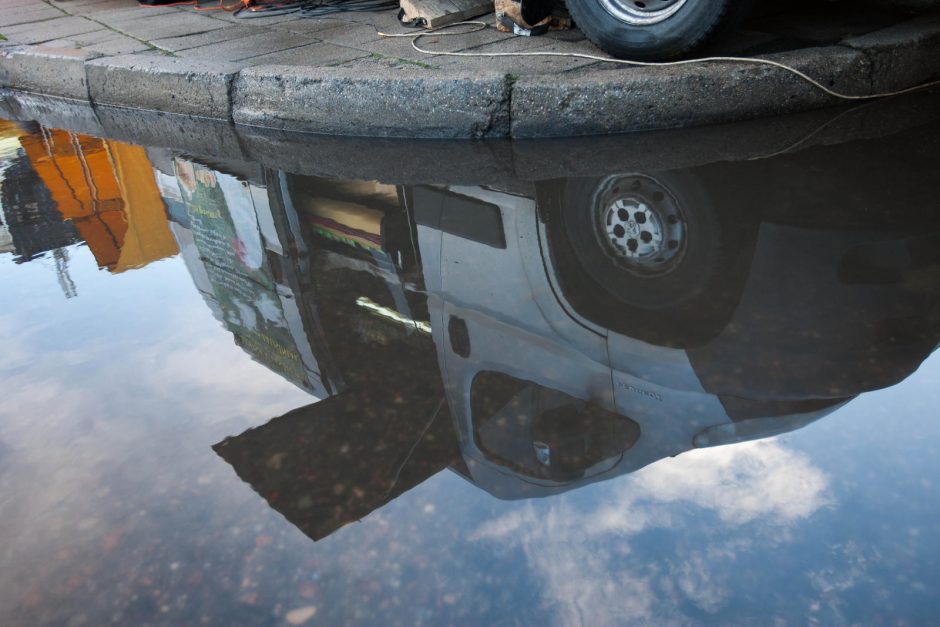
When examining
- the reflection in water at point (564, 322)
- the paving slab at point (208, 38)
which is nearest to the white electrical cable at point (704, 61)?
the reflection in water at point (564, 322)

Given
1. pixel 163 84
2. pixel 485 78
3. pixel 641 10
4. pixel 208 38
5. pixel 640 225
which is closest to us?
pixel 640 225

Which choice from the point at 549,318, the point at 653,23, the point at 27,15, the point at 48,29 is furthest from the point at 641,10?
the point at 27,15

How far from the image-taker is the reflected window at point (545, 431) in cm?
172

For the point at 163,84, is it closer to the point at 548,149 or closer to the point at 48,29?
the point at 548,149

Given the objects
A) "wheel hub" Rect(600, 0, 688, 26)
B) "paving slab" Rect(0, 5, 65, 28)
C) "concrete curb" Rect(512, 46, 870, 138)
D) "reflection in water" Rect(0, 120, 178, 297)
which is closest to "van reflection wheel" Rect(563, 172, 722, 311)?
"concrete curb" Rect(512, 46, 870, 138)

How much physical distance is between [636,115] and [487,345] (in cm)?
176

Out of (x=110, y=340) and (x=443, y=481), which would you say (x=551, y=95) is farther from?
(x=443, y=481)

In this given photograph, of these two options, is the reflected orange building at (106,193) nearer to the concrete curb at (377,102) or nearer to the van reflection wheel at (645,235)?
the concrete curb at (377,102)

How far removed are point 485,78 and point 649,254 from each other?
145 cm

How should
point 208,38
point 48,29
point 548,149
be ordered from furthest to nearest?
1. point 48,29
2. point 208,38
3. point 548,149

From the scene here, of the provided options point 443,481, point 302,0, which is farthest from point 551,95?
point 302,0

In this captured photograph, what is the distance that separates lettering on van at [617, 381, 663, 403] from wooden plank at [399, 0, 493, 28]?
136 inches

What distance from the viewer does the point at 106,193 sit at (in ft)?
11.5

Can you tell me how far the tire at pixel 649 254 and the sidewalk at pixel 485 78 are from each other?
0.65 m
